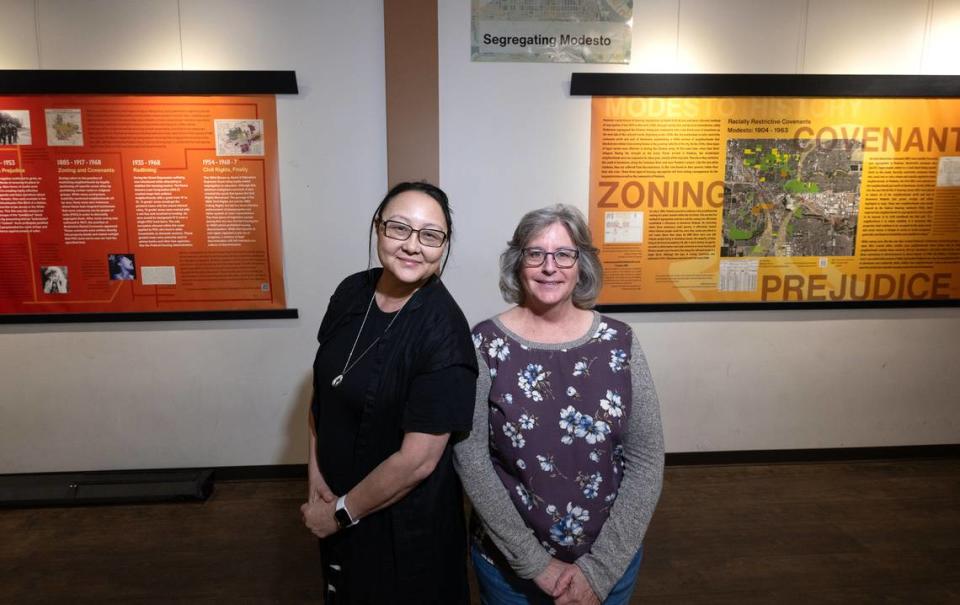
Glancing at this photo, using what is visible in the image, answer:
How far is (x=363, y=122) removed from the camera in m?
2.87

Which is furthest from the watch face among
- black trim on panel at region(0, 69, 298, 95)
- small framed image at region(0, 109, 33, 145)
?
small framed image at region(0, 109, 33, 145)

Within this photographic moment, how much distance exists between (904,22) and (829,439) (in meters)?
2.53

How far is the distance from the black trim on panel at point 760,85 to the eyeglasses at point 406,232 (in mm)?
2010

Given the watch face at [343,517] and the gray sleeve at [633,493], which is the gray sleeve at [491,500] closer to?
the gray sleeve at [633,493]

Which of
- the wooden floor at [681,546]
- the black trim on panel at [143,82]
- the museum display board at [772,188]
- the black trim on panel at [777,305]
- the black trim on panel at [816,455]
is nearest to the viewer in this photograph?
the wooden floor at [681,546]

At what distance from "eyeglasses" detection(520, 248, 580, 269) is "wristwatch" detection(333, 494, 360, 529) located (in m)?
0.75

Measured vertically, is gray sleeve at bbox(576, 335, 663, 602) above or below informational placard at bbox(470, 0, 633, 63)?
below

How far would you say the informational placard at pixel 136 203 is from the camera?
2.77 m

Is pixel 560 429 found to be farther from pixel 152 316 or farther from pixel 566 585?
pixel 152 316

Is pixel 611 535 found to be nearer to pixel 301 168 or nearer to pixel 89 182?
pixel 301 168

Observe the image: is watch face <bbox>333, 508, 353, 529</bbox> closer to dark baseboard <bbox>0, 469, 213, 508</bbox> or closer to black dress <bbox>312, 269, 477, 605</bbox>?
black dress <bbox>312, 269, 477, 605</bbox>

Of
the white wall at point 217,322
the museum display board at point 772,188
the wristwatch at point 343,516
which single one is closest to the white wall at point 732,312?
the museum display board at point 772,188

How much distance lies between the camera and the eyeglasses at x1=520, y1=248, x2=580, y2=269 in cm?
126


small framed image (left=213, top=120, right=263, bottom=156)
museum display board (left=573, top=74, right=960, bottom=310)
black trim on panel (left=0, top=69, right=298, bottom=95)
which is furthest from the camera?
museum display board (left=573, top=74, right=960, bottom=310)
